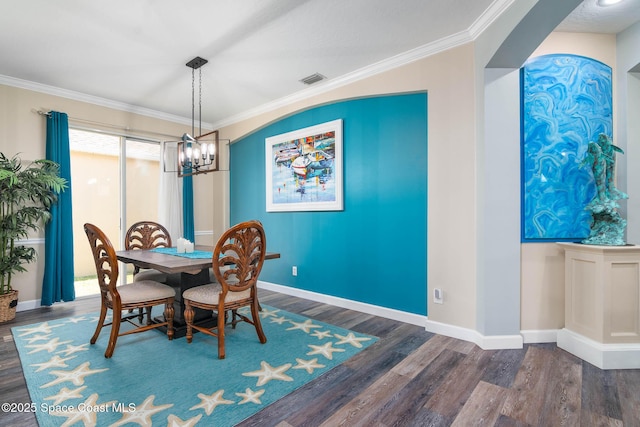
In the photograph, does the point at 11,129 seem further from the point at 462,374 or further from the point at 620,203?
the point at 620,203

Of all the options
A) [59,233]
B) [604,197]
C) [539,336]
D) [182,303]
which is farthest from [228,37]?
[539,336]

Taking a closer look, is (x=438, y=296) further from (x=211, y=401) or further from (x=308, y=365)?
(x=211, y=401)

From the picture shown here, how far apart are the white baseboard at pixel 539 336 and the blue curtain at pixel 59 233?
483 cm

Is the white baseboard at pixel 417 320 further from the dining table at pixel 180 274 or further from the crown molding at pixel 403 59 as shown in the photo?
the crown molding at pixel 403 59

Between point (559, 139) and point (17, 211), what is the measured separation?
17.4 ft

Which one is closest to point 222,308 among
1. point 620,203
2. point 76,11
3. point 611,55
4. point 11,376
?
point 11,376

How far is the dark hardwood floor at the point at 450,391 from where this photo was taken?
162 cm

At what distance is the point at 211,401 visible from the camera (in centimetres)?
174

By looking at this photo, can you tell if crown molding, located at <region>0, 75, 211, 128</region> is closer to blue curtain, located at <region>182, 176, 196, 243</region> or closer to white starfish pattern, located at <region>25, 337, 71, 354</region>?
blue curtain, located at <region>182, 176, 196, 243</region>

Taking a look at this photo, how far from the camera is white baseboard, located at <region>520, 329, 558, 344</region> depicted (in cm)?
252

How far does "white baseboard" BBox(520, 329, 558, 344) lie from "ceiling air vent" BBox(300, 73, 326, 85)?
125 inches

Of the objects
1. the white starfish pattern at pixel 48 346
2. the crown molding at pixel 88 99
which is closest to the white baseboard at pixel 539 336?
the white starfish pattern at pixel 48 346

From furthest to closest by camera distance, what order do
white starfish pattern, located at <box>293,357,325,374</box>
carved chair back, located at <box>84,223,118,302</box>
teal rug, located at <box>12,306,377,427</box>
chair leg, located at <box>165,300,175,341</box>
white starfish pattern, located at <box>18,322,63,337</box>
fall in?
white starfish pattern, located at <box>18,322,63,337</box> < chair leg, located at <box>165,300,175,341</box> < carved chair back, located at <box>84,223,118,302</box> < white starfish pattern, located at <box>293,357,325,374</box> < teal rug, located at <box>12,306,377,427</box>

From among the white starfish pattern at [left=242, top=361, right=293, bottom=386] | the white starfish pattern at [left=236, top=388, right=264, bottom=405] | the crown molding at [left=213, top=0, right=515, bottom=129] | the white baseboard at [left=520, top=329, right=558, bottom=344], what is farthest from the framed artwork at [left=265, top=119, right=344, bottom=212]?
the white starfish pattern at [left=236, top=388, right=264, bottom=405]
